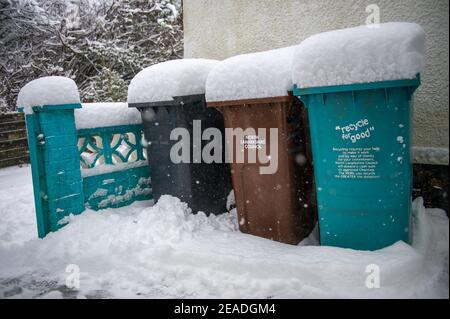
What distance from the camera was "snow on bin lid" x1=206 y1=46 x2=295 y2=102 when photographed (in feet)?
10.3

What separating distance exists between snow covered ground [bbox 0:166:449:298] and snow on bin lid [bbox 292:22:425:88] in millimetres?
1361

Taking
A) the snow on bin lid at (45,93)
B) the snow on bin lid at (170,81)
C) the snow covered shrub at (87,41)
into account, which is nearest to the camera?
the snow on bin lid at (45,93)

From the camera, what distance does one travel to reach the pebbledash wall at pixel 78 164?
366cm

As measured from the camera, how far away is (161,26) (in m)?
11.6

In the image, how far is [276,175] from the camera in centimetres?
329

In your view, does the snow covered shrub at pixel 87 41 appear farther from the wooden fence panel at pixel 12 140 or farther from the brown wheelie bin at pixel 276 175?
the brown wheelie bin at pixel 276 175

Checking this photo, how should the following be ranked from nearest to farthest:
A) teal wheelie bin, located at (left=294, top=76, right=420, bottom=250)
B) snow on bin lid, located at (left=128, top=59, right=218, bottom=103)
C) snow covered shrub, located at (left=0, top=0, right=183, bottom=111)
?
1. teal wheelie bin, located at (left=294, top=76, right=420, bottom=250)
2. snow on bin lid, located at (left=128, top=59, right=218, bottom=103)
3. snow covered shrub, located at (left=0, top=0, right=183, bottom=111)

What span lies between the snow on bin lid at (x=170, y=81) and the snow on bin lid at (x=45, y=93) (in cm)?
73

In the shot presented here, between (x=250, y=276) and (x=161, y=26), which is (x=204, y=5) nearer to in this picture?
(x=250, y=276)

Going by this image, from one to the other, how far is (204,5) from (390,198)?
4.34 metres

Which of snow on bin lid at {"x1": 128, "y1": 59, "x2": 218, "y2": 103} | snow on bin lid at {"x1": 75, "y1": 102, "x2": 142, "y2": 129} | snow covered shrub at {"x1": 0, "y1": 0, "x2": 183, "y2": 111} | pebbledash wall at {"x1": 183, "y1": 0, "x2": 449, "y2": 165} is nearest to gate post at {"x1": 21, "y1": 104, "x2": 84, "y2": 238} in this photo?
snow on bin lid at {"x1": 75, "y1": 102, "x2": 142, "y2": 129}

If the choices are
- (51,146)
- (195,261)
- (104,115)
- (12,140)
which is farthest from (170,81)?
(12,140)

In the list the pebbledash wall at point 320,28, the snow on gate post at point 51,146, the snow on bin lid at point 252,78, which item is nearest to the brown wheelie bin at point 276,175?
the snow on bin lid at point 252,78

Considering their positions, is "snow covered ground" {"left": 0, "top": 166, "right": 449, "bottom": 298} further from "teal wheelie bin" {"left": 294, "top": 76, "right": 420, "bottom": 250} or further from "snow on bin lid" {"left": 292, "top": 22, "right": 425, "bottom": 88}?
"snow on bin lid" {"left": 292, "top": 22, "right": 425, "bottom": 88}
